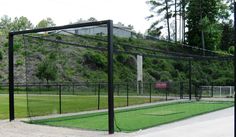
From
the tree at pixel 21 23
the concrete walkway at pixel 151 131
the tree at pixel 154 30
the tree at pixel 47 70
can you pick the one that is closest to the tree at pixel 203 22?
the tree at pixel 154 30

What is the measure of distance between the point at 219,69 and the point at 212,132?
36445 millimetres

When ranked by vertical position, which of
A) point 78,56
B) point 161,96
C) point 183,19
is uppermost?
point 183,19

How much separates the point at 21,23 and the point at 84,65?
46.7m

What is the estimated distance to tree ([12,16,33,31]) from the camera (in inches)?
3177

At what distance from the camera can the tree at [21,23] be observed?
80.7 m

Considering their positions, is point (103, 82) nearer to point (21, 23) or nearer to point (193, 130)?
point (193, 130)

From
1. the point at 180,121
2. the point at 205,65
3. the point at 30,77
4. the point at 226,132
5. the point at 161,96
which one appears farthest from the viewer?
the point at 205,65

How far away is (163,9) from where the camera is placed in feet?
211

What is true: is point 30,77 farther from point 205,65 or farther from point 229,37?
point 229,37

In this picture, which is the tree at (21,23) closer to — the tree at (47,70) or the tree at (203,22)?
the tree at (203,22)

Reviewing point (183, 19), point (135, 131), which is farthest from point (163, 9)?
point (135, 131)

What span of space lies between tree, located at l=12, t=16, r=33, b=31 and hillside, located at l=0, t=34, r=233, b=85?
33771 mm

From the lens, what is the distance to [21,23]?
82.4 meters

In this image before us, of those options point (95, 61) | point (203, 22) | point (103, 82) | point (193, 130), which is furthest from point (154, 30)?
point (193, 130)
